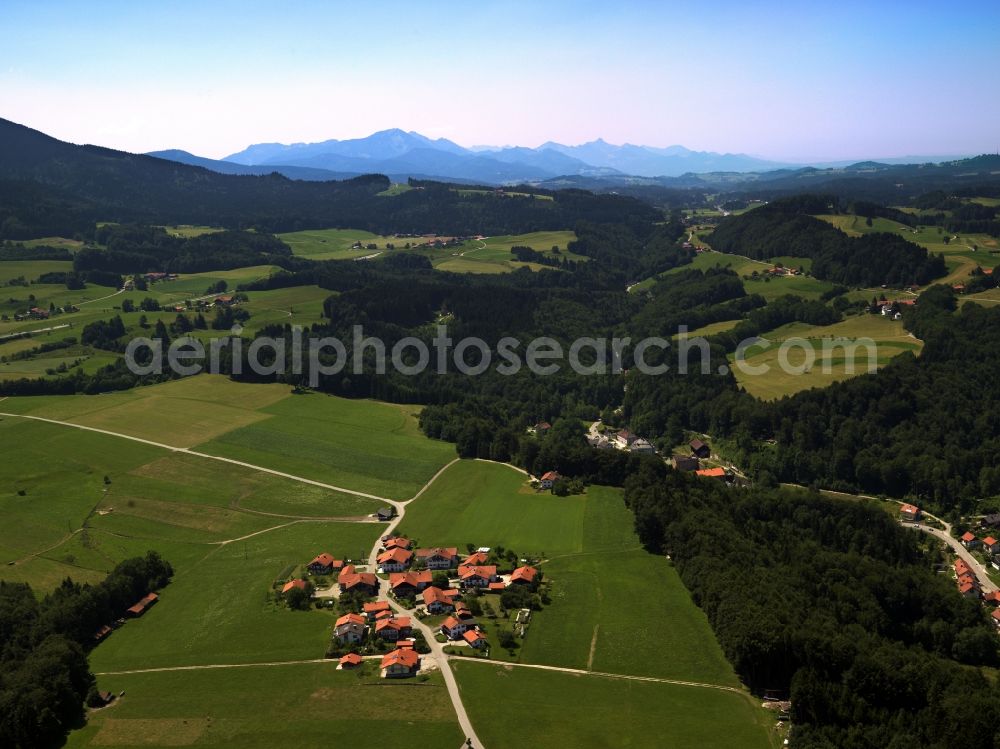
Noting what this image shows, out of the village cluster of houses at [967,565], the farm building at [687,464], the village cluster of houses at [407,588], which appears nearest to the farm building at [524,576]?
the village cluster of houses at [407,588]

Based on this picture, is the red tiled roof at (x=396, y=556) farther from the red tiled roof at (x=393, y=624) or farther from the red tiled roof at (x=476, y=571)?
the red tiled roof at (x=393, y=624)

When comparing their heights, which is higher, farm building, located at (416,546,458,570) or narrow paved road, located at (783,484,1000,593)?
farm building, located at (416,546,458,570)

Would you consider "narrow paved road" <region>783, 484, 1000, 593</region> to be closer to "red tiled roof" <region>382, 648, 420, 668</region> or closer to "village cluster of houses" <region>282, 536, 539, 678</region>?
"village cluster of houses" <region>282, 536, 539, 678</region>

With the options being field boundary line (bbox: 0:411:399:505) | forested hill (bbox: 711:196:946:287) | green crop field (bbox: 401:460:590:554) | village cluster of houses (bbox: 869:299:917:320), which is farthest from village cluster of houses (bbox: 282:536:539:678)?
forested hill (bbox: 711:196:946:287)

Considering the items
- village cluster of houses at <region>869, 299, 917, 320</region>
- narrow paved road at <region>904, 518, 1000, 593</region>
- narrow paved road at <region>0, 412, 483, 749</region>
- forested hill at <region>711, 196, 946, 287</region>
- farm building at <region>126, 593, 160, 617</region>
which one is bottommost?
narrow paved road at <region>904, 518, 1000, 593</region>

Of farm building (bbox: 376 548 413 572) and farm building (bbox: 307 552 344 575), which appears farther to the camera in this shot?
farm building (bbox: 307 552 344 575)

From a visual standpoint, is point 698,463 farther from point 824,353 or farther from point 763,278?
point 763,278

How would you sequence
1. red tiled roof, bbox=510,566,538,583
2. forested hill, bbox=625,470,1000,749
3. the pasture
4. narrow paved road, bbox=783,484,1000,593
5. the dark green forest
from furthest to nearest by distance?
1. narrow paved road, bbox=783,484,1000,593
2. red tiled roof, bbox=510,566,538,583
3. the pasture
4. forested hill, bbox=625,470,1000,749
5. the dark green forest
